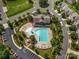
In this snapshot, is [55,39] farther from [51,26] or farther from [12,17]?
[12,17]

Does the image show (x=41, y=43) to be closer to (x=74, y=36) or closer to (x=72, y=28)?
(x=74, y=36)

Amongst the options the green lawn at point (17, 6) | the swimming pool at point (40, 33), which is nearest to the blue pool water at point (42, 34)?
the swimming pool at point (40, 33)

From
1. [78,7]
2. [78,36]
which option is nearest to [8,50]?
[78,36]

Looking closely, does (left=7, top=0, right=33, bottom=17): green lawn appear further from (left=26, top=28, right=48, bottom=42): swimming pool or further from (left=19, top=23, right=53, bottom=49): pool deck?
(left=26, top=28, right=48, bottom=42): swimming pool

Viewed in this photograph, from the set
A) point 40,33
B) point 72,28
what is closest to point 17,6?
point 40,33

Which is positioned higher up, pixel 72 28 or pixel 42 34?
pixel 72 28

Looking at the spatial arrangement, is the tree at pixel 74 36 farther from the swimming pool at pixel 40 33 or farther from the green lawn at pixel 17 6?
the green lawn at pixel 17 6
